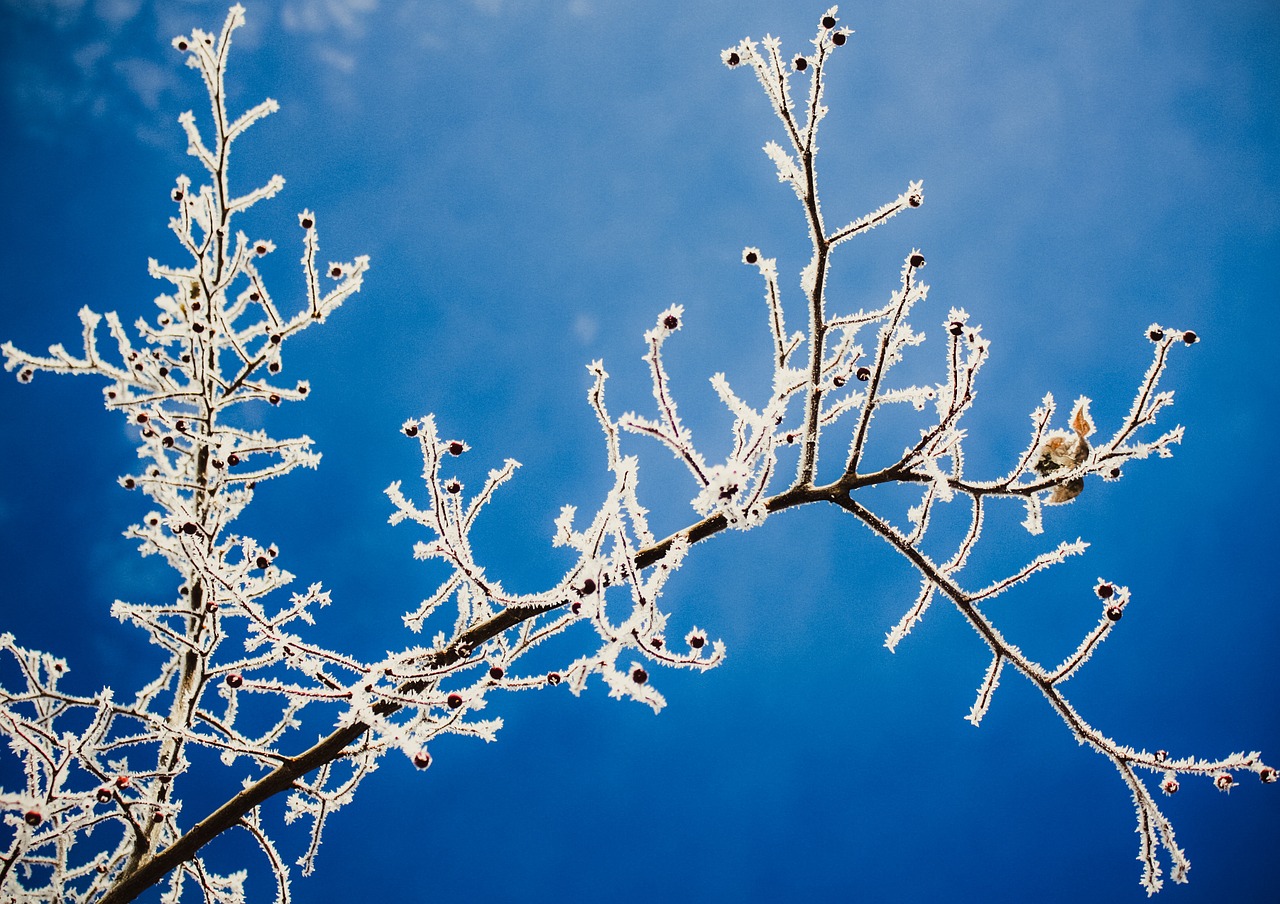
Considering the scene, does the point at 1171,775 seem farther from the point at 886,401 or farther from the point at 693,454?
the point at 693,454

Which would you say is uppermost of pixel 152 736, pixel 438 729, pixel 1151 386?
pixel 1151 386

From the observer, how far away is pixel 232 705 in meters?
4.72

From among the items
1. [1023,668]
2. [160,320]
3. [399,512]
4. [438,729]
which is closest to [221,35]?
[160,320]

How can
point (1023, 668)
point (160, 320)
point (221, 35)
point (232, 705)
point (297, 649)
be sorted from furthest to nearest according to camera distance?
point (160, 320) → point (232, 705) → point (221, 35) → point (1023, 668) → point (297, 649)

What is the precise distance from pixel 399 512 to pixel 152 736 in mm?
1519

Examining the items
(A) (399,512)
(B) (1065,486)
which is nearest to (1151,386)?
(B) (1065,486)

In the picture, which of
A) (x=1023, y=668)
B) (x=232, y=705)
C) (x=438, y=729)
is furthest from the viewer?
(x=232, y=705)

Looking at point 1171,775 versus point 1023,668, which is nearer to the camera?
point 1171,775

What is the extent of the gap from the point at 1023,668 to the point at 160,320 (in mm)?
5803

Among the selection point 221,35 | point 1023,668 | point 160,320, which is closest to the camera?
point 1023,668

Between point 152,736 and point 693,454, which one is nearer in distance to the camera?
point 693,454

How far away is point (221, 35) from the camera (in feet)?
12.7

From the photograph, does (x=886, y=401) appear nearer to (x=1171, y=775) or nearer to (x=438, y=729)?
(x=1171, y=775)

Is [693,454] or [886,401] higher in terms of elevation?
[886,401]
